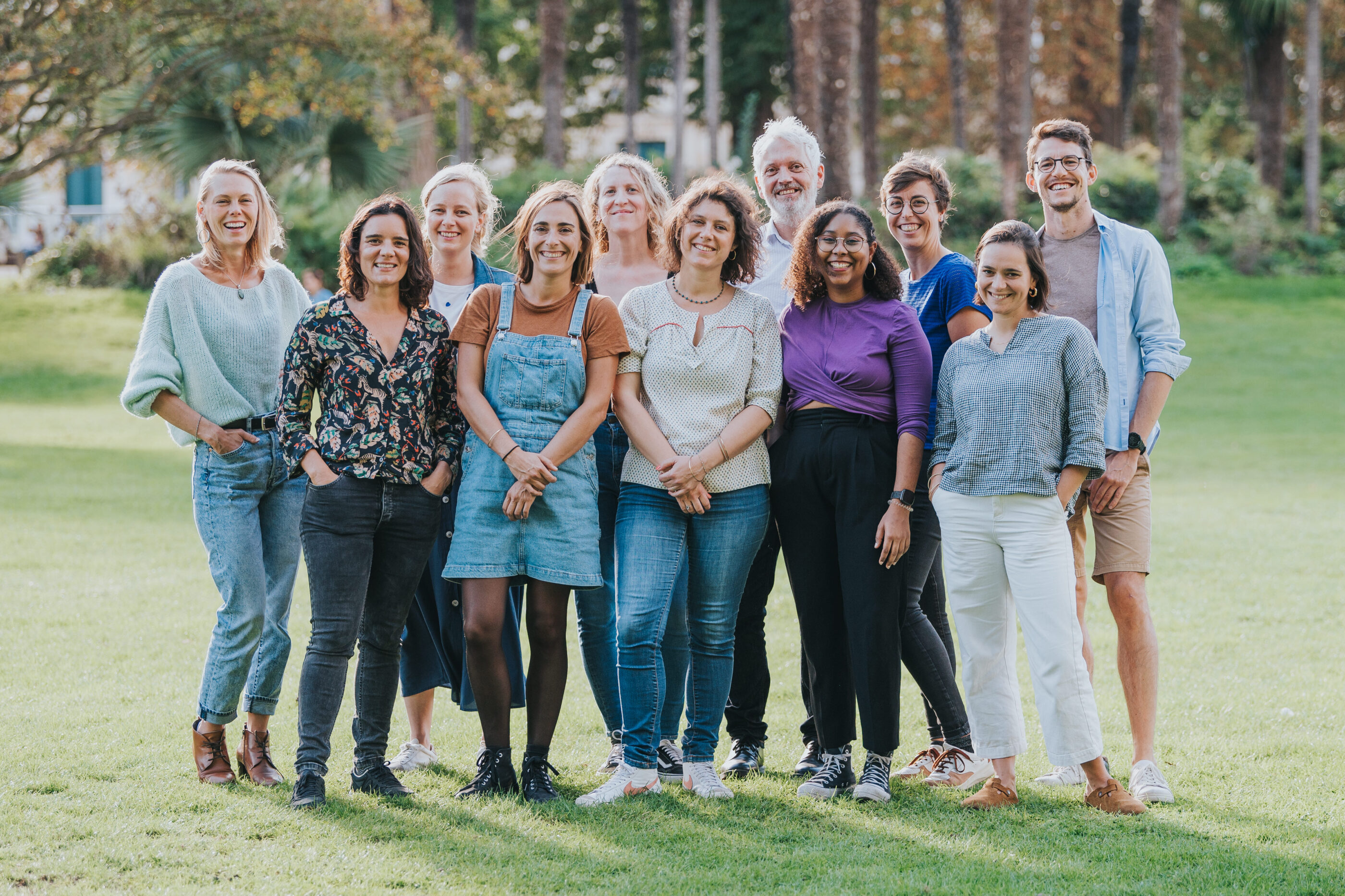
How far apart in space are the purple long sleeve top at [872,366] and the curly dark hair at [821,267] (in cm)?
6

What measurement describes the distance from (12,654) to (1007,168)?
70.6 feet

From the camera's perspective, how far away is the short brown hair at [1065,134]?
4766mm

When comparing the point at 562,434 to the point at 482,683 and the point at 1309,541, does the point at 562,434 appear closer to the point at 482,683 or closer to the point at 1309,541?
the point at 482,683

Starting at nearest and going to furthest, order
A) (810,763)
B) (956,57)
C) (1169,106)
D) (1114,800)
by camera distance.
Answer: (1114,800) < (810,763) < (1169,106) < (956,57)

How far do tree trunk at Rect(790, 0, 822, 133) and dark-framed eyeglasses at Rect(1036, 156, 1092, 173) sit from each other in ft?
45.3

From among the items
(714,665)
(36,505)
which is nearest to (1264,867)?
(714,665)

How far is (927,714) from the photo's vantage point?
16.8 ft

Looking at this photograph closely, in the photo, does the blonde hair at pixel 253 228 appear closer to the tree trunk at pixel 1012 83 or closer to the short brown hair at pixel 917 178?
the short brown hair at pixel 917 178

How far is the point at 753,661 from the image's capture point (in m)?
5.02

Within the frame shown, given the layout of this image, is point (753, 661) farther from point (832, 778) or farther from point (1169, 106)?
point (1169, 106)

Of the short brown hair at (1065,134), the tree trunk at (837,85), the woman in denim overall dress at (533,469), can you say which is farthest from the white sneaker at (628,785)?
the tree trunk at (837,85)

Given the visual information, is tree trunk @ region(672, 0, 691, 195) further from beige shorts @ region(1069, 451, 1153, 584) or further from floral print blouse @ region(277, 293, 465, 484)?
floral print blouse @ region(277, 293, 465, 484)

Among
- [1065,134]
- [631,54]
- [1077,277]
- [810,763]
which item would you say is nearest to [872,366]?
[1077,277]

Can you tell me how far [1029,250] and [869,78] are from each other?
26.1 metres
